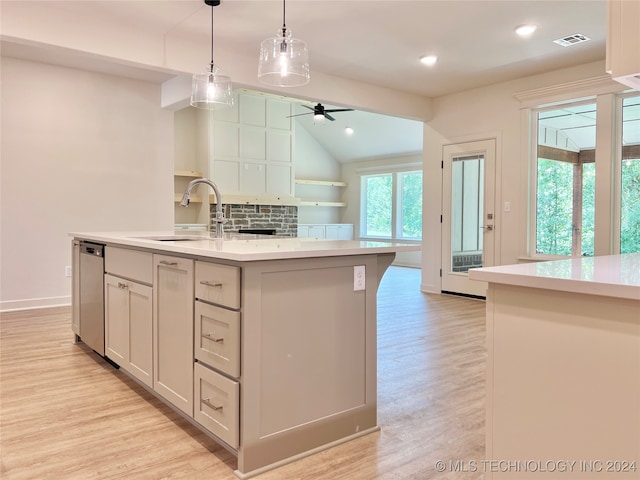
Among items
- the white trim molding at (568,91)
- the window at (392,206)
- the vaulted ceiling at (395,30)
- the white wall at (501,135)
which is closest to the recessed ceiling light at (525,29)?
the vaulted ceiling at (395,30)

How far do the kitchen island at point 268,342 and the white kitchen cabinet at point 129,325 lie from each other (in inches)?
3.2

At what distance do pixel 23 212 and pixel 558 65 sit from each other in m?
5.96

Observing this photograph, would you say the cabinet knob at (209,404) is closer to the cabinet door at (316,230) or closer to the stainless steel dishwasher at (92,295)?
the stainless steel dishwasher at (92,295)

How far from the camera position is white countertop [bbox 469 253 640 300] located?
3.47 ft

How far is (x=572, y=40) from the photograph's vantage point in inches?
170

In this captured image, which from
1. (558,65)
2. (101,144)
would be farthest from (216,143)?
(558,65)

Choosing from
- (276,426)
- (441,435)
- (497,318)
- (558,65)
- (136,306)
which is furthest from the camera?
(558,65)

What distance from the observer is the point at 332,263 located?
6.91 ft

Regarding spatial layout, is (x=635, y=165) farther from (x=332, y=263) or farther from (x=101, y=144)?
(x=101, y=144)

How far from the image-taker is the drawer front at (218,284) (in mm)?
1869

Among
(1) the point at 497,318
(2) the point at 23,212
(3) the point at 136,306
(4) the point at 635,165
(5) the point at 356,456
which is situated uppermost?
(4) the point at 635,165

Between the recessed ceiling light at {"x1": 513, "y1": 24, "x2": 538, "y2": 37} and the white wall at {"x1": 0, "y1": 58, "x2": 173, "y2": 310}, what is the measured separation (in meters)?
4.22

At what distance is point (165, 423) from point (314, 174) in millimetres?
9163

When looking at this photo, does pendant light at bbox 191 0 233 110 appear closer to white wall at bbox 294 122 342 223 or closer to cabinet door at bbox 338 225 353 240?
white wall at bbox 294 122 342 223
